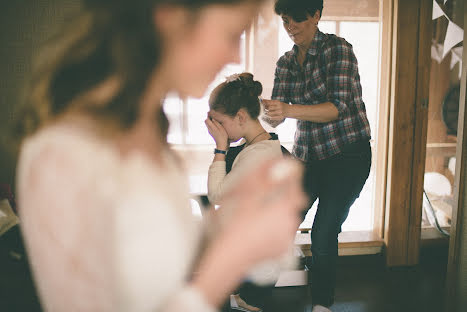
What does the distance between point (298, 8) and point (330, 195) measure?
89 centimetres

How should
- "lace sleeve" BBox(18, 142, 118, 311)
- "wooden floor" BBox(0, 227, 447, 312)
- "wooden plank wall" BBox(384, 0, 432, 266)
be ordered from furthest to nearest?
1. "wooden plank wall" BBox(384, 0, 432, 266)
2. "wooden floor" BBox(0, 227, 447, 312)
3. "lace sleeve" BBox(18, 142, 118, 311)

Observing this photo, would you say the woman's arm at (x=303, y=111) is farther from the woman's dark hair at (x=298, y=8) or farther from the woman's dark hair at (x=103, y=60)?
the woman's dark hair at (x=103, y=60)

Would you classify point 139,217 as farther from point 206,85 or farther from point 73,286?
point 206,85

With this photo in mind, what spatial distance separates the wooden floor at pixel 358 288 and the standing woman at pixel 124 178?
1.30 metres

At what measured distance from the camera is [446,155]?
2689 millimetres

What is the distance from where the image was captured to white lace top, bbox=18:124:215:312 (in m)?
0.49

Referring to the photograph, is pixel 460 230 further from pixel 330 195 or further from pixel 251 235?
pixel 251 235

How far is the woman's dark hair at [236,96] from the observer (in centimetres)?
166

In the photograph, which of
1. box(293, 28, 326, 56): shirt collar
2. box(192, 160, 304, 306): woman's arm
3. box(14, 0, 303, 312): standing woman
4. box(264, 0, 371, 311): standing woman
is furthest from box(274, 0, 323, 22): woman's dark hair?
box(192, 160, 304, 306): woman's arm

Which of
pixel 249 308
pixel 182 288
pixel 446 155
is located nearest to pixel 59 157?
pixel 182 288

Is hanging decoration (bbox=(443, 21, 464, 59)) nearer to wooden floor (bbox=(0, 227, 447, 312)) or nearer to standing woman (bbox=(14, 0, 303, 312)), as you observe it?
wooden floor (bbox=(0, 227, 447, 312))

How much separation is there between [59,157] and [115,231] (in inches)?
5.1

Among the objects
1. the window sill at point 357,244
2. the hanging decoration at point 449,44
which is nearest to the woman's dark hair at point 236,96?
the window sill at point 357,244

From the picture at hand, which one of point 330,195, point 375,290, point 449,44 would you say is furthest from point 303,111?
point 449,44
